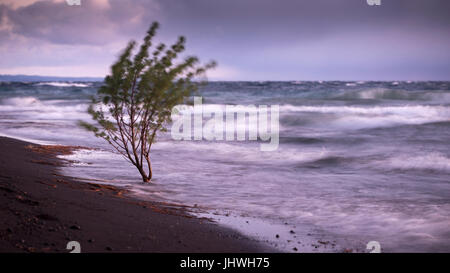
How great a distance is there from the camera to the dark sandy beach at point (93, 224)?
3.92m

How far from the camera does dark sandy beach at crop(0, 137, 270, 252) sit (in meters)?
3.92

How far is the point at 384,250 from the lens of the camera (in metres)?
5.04

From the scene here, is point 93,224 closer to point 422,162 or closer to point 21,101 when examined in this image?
point 422,162

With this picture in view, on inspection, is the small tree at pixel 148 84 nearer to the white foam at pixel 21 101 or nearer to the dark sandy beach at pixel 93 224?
the dark sandy beach at pixel 93 224

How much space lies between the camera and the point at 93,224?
451cm

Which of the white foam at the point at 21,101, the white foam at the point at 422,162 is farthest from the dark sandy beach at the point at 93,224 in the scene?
the white foam at the point at 21,101

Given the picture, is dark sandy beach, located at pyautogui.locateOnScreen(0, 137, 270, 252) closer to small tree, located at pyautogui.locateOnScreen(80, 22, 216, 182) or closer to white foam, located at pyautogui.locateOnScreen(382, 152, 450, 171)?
small tree, located at pyautogui.locateOnScreen(80, 22, 216, 182)

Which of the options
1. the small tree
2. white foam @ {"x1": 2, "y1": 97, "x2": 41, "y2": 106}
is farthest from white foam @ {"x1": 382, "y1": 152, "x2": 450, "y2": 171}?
white foam @ {"x1": 2, "y1": 97, "x2": 41, "y2": 106}

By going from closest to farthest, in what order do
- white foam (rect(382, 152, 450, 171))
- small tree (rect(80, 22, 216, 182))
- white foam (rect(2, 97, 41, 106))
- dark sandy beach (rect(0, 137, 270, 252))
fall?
dark sandy beach (rect(0, 137, 270, 252)) → small tree (rect(80, 22, 216, 182)) → white foam (rect(382, 152, 450, 171)) → white foam (rect(2, 97, 41, 106))

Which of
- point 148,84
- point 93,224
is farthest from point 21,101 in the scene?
point 93,224

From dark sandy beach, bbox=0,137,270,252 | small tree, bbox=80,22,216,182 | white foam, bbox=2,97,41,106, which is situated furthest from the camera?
white foam, bbox=2,97,41,106
